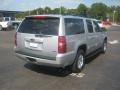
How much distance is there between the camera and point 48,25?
655 centimetres

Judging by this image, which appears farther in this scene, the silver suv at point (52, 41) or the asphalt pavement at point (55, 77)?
the silver suv at point (52, 41)

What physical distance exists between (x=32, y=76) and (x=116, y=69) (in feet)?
10.2

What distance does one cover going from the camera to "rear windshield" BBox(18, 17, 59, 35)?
6.43 metres

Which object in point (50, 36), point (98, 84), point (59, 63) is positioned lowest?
point (98, 84)

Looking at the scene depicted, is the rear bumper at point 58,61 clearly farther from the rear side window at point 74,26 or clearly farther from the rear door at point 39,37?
the rear side window at point 74,26

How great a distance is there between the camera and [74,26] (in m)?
7.17

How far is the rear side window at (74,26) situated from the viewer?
6.69 metres

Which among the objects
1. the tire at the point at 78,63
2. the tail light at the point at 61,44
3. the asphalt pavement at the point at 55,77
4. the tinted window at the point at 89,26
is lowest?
the asphalt pavement at the point at 55,77

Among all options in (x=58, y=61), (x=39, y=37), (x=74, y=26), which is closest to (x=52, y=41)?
(x=39, y=37)

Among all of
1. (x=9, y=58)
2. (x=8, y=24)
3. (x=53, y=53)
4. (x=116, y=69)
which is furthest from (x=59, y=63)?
(x=8, y=24)

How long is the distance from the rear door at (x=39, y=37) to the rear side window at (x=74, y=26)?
0.36 meters

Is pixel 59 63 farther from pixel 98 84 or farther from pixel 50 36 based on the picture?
pixel 98 84

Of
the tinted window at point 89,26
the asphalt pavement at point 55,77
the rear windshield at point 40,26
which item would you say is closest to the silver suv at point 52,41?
the rear windshield at point 40,26

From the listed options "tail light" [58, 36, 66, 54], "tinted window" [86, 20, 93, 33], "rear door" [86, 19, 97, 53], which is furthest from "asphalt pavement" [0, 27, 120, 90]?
"tinted window" [86, 20, 93, 33]
